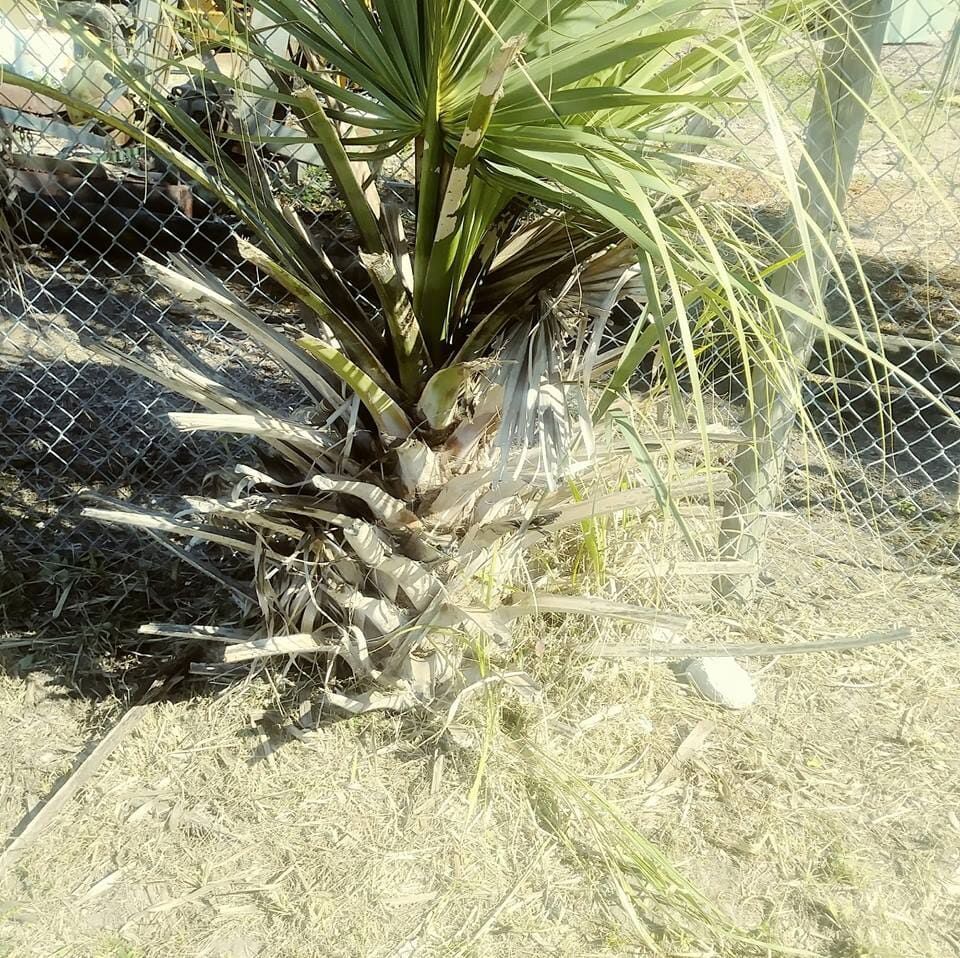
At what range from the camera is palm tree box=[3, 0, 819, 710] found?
135 centimetres

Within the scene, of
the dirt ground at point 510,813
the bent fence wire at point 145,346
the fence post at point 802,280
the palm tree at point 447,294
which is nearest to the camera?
the palm tree at point 447,294

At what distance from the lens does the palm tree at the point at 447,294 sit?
1.35 meters

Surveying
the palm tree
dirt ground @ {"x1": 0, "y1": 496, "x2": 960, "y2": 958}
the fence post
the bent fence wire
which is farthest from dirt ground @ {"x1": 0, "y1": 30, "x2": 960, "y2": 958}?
the bent fence wire

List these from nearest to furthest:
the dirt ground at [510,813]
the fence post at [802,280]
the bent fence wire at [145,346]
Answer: the dirt ground at [510,813], the fence post at [802,280], the bent fence wire at [145,346]

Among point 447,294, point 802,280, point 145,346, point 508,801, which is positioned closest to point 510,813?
point 508,801

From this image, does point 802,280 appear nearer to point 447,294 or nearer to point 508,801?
point 447,294

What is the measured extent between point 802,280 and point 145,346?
296 centimetres

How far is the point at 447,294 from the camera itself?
1.73 m

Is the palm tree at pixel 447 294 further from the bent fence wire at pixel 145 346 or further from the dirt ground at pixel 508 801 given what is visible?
the bent fence wire at pixel 145 346

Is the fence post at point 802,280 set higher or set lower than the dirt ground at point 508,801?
higher

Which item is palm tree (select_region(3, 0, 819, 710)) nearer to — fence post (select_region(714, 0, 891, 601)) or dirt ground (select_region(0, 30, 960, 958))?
dirt ground (select_region(0, 30, 960, 958))

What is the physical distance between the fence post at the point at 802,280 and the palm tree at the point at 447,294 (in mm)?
415

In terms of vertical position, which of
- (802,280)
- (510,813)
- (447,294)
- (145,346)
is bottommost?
(145,346)

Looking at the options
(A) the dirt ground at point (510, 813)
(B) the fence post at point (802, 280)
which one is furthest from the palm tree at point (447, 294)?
(B) the fence post at point (802, 280)
